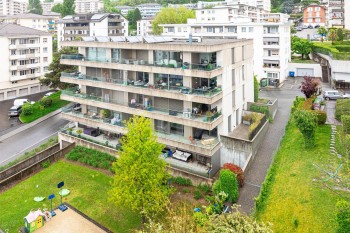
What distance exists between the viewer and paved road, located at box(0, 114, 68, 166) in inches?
1705

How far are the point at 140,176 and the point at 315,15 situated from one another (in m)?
121

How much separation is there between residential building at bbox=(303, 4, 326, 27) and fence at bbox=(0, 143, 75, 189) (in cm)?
11325

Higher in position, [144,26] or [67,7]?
[67,7]

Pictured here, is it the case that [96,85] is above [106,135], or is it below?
above

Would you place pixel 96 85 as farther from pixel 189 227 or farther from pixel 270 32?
pixel 270 32

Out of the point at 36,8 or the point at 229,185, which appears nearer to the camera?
the point at 229,185

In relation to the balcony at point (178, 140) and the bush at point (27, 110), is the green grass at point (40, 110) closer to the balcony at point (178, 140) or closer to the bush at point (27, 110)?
the bush at point (27, 110)

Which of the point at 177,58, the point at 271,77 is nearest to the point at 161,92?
the point at 177,58

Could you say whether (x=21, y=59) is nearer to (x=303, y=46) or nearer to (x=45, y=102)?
(x=45, y=102)

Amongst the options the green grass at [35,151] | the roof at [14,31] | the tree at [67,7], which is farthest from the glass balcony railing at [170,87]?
the tree at [67,7]

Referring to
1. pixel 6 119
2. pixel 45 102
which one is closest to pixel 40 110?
pixel 45 102

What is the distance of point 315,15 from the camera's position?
4833 inches

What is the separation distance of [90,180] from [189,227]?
20.7m

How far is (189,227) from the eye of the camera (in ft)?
54.8
